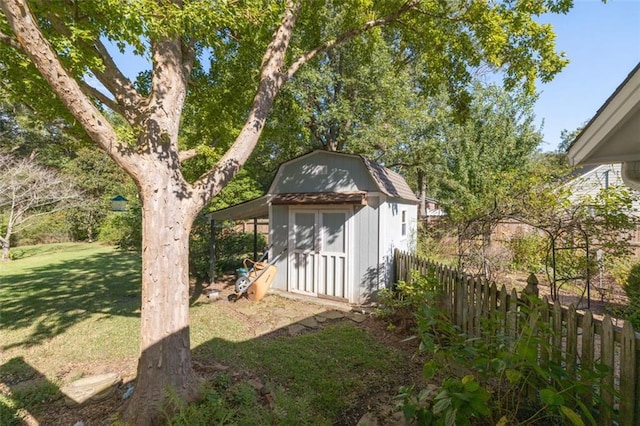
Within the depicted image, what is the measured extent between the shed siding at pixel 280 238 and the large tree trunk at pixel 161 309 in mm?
4478

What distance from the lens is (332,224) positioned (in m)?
6.88

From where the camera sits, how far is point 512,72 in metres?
5.24

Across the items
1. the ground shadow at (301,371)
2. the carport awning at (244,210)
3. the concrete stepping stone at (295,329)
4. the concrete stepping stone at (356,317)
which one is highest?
the carport awning at (244,210)

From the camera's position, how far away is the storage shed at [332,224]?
21.3ft

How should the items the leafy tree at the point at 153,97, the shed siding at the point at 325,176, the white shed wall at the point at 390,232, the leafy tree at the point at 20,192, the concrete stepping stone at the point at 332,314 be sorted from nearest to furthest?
the leafy tree at the point at 153,97
the concrete stepping stone at the point at 332,314
the white shed wall at the point at 390,232
the shed siding at the point at 325,176
the leafy tree at the point at 20,192

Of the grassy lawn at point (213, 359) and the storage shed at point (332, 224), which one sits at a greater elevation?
the storage shed at point (332, 224)

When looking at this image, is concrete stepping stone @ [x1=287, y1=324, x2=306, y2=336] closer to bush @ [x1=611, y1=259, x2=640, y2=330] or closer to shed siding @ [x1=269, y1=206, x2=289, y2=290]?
shed siding @ [x1=269, y1=206, x2=289, y2=290]

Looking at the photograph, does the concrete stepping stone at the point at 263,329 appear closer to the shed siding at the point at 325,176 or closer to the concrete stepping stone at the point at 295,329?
the concrete stepping stone at the point at 295,329

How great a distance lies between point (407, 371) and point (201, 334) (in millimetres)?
3319

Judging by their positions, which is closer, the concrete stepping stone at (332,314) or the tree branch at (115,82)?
the tree branch at (115,82)

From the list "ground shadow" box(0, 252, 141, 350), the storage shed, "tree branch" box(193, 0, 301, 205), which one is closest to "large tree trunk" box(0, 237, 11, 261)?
"ground shadow" box(0, 252, 141, 350)

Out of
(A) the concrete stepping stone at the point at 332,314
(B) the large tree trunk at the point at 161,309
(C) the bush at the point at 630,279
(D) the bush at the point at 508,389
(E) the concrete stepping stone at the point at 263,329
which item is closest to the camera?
(D) the bush at the point at 508,389

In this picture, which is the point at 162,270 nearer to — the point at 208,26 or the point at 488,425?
the point at 208,26

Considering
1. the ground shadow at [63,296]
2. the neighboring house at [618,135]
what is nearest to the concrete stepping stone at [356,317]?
the neighboring house at [618,135]
